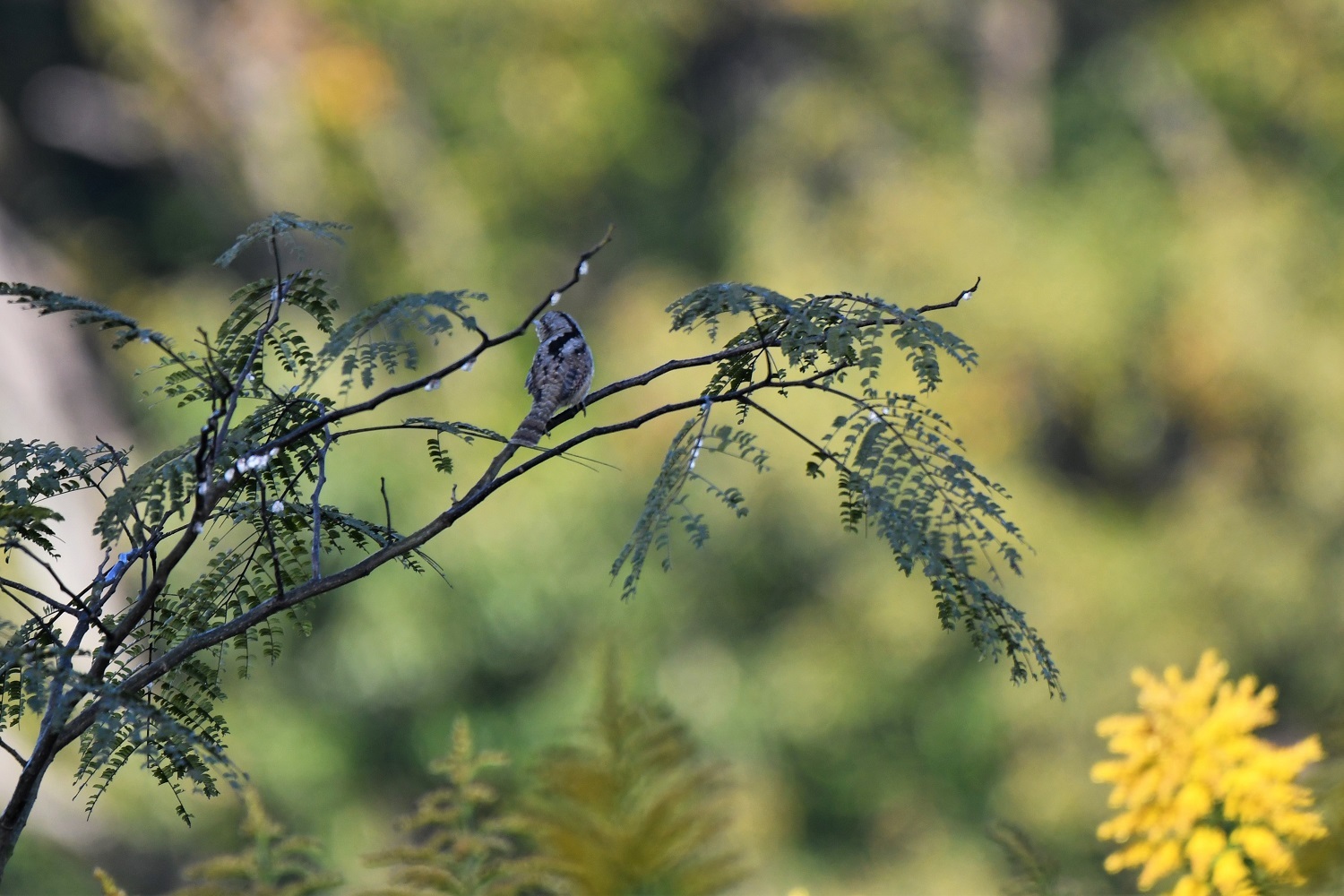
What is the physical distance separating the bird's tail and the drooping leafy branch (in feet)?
1.44

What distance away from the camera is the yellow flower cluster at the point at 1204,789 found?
2158 millimetres

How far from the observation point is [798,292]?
339 inches

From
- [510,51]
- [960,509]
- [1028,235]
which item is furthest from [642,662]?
[960,509]

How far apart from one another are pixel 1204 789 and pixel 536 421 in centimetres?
127

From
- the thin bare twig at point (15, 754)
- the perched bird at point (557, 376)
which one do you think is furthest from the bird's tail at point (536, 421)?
the thin bare twig at point (15, 754)

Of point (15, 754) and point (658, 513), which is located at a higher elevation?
point (658, 513)

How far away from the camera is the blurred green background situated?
8.45m

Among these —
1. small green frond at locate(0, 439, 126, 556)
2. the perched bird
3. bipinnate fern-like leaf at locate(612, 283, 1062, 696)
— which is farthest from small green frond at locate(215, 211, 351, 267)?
the perched bird

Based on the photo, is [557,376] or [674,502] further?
[557,376]

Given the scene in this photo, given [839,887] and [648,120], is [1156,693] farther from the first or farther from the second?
[648,120]

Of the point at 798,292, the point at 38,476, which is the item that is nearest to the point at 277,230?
the point at 38,476

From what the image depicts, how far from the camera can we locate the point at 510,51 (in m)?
10.2

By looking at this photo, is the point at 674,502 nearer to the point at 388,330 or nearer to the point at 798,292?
the point at 388,330

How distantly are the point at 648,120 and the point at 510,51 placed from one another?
133 cm
